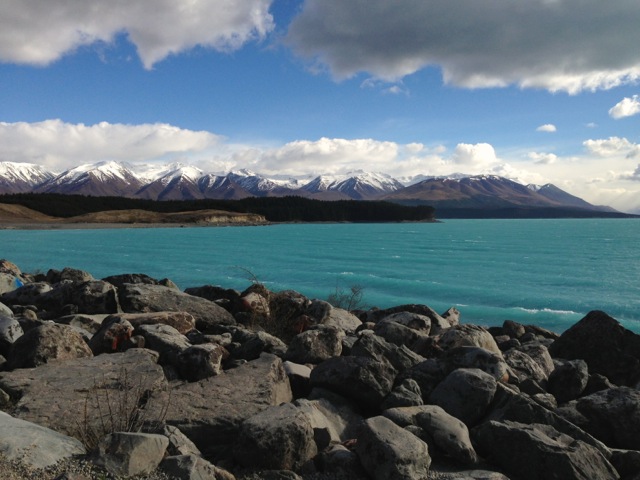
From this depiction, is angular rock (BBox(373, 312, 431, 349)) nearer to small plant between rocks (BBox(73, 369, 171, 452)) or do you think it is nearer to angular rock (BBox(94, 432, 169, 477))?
small plant between rocks (BBox(73, 369, 171, 452))

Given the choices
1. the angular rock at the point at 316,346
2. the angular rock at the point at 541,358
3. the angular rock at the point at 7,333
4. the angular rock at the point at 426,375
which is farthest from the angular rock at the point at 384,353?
the angular rock at the point at 7,333

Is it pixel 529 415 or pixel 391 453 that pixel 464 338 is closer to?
pixel 529 415

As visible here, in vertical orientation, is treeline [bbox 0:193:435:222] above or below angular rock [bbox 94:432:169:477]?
below

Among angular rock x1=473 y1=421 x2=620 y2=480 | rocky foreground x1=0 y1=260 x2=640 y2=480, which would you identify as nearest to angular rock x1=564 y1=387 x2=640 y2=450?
rocky foreground x1=0 y1=260 x2=640 y2=480

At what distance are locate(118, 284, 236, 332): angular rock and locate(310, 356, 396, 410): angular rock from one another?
167 inches

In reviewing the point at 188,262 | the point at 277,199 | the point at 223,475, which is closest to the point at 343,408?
the point at 223,475

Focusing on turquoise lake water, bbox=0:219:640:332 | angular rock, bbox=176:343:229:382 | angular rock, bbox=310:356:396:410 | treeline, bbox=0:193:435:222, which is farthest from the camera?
treeline, bbox=0:193:435:222

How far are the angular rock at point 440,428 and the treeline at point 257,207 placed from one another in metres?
151

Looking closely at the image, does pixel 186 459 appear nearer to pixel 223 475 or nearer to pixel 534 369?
pixel 223 475

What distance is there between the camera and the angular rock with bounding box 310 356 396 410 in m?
5.73

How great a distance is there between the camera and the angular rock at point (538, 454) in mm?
4387

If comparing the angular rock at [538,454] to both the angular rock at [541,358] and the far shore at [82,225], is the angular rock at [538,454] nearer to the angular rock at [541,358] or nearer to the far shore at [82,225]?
the angular rock at [541,358]

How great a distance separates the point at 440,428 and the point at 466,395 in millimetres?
931

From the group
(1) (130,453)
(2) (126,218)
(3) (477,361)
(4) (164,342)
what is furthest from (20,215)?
(1) (130,453)
